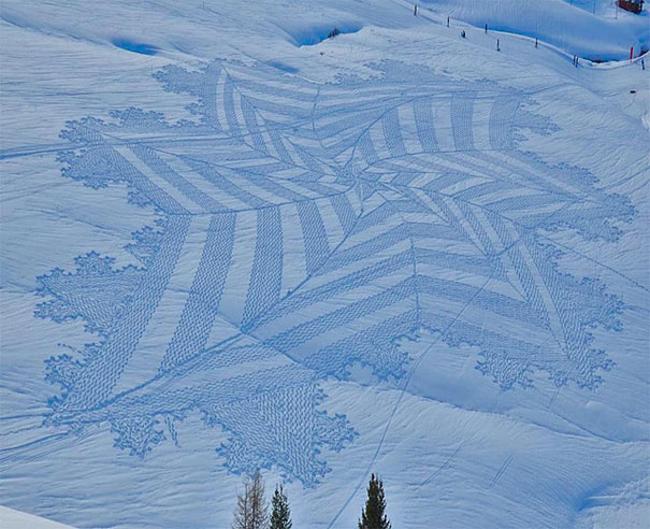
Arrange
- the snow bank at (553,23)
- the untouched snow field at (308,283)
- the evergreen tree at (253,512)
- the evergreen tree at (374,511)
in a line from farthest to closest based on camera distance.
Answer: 1. the snow bank at (553,23)
2. the untouched snow field at (308,283)
3. the evergreen tree at (253,512)
4. the evergreen tree at (374,511)

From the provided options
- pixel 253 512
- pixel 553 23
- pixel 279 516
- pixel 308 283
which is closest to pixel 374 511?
pixel 279 516

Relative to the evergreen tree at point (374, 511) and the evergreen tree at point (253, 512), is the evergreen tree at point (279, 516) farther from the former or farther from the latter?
the evergreen tree at point (374, 511)

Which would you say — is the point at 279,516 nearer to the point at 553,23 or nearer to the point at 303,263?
the point at 303,263

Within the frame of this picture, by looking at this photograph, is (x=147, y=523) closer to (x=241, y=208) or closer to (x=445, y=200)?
(x=241, y=208)

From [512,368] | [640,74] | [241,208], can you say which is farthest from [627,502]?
[640,74]

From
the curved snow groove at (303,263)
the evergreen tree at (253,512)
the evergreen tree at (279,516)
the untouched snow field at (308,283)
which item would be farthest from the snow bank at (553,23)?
the evergreen tree at (279,516)
